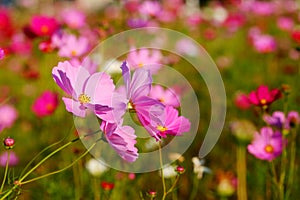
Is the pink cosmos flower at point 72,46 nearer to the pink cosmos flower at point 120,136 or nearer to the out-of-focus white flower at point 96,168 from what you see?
the out-of-focus white flower at point 96,168

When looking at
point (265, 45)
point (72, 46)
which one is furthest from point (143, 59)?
point (265, 45)

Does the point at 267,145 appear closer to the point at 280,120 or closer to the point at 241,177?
the point at 280,120

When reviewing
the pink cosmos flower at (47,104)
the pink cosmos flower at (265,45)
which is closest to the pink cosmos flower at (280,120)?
the pink cosmos flower at (47,104)

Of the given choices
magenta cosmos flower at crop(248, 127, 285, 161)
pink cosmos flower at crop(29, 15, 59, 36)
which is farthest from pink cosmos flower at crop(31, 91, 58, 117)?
magenta cosmos flower at crop(248, 127, 285, 161)

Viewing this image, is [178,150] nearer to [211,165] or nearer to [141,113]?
[211,165]

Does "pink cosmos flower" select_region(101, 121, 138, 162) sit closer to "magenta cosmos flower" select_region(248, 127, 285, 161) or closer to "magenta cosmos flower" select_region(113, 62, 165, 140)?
"magenta cosmos flower" select_region(113, 62, 165, 140)

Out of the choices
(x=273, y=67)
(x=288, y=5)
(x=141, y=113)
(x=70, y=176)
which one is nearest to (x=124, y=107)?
(x=141, y=113)
